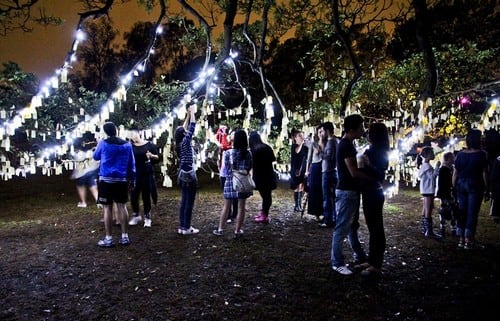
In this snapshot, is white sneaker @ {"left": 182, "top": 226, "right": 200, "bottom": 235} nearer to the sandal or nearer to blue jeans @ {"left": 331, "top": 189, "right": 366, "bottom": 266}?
the sandal

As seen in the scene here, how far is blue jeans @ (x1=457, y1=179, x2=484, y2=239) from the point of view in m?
5.34

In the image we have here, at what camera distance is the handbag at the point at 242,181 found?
5711 mm

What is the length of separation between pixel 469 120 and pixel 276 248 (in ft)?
27.1

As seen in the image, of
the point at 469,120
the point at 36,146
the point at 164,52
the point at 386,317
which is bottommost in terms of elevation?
the point at 386,317

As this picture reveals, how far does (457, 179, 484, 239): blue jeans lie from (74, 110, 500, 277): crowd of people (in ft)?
0.04

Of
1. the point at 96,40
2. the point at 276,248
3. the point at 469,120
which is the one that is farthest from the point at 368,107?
the point at 96,40

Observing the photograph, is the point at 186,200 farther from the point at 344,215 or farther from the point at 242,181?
the point at 344,215

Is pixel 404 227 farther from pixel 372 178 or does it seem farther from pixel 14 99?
pixel 14 99

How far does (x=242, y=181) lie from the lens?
5758 mm

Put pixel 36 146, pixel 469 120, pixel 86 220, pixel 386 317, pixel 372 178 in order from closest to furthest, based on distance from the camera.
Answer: pixel 386 317 → pixel 372 178 → pixel 86 220 → pixel 36 146 → pixel 469 120

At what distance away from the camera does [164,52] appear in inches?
870

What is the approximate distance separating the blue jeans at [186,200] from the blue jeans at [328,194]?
2.04 metres

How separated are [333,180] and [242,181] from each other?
1584 millimetres

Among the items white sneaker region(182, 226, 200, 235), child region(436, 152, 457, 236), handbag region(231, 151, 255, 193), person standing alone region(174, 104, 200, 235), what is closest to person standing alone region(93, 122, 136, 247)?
person standing alone region(174, 104, 200, 235)
